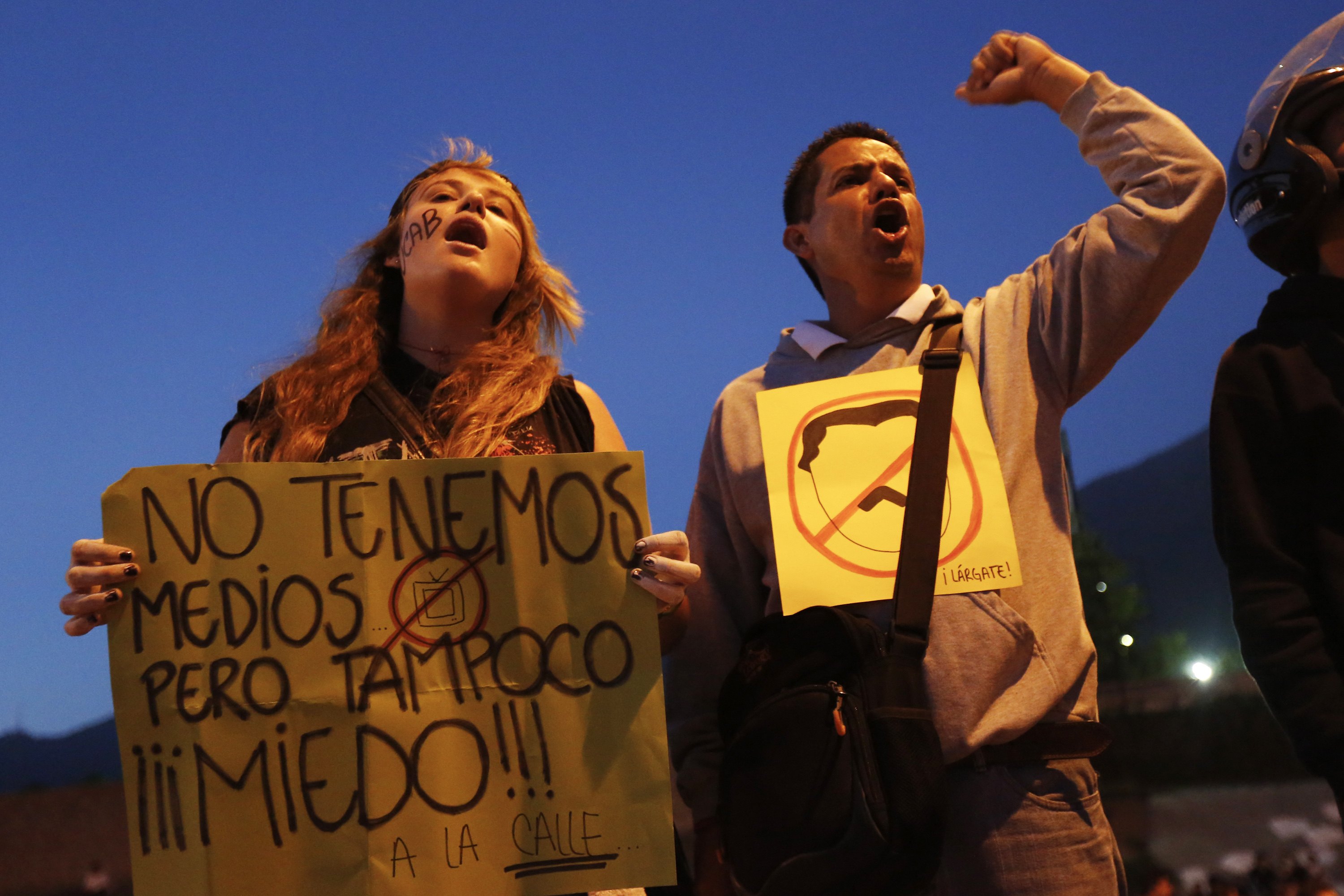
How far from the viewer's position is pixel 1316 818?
15.9 meters

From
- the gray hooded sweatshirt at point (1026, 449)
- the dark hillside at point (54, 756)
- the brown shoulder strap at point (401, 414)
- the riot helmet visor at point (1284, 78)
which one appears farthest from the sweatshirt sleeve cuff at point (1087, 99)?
the dark hillside at point (54, 756)

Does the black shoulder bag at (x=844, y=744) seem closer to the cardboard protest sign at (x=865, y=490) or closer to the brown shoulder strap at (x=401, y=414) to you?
the cardboard protest sign at (x=865, y=490)

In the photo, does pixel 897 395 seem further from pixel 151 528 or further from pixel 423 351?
pixel 151 528

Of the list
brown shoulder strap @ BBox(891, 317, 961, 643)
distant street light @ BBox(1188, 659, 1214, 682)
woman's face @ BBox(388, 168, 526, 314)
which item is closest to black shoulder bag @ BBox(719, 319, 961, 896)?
brown shoulder strap @ BBox(891, 317, 961, 643)

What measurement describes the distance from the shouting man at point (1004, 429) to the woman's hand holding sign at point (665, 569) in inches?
17.5

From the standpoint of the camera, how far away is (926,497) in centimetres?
197

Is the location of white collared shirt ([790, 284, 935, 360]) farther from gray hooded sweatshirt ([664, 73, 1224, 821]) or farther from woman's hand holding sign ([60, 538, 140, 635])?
woman's hand holding sign ([60, 538, 140, 635])

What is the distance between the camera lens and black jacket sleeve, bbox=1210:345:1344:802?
1.64m

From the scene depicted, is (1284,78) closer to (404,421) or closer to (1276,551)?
(1276,551)

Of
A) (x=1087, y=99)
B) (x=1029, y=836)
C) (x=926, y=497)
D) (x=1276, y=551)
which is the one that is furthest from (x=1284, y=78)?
(x=1029, y=836)

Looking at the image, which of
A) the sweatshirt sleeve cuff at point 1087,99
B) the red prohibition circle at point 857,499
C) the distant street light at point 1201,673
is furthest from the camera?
the distant street light at point 1201,673

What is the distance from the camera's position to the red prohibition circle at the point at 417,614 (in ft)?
5.65

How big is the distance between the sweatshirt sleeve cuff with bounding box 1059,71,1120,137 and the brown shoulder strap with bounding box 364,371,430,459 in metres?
1.55

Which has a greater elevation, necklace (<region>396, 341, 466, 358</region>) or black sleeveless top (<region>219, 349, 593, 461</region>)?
necklace (<region>396, 341, 466, 358</region>)
